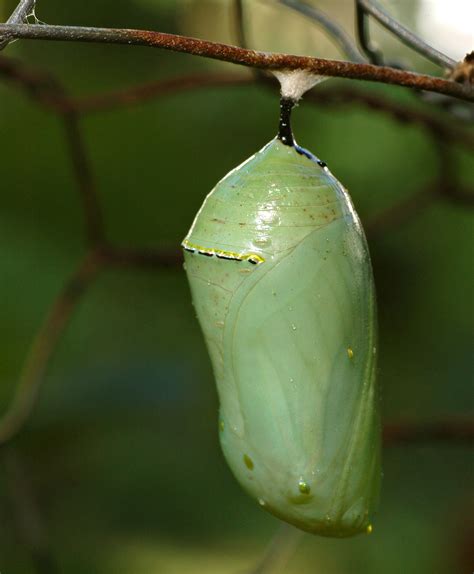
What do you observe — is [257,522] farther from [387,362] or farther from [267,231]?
[267,231]

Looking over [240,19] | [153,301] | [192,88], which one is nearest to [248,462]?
[240,19]

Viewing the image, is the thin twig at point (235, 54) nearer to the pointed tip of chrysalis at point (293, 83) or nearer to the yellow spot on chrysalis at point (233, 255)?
the pointed tip of chrysalis at point (293, 83)

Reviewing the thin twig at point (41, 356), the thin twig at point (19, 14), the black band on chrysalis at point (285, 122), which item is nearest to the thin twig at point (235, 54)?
the thin twig at point (19, 14)

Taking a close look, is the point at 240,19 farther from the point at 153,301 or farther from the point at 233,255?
the point at 153,301

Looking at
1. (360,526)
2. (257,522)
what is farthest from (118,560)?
(360,526)

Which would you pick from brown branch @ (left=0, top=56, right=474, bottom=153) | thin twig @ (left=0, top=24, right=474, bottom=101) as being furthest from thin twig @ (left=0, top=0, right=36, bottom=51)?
brown branch @ (left=0, top=56, right=474, bottom=153)

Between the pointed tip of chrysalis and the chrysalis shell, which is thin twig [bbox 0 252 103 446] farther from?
the pointed tip of chrysalis
